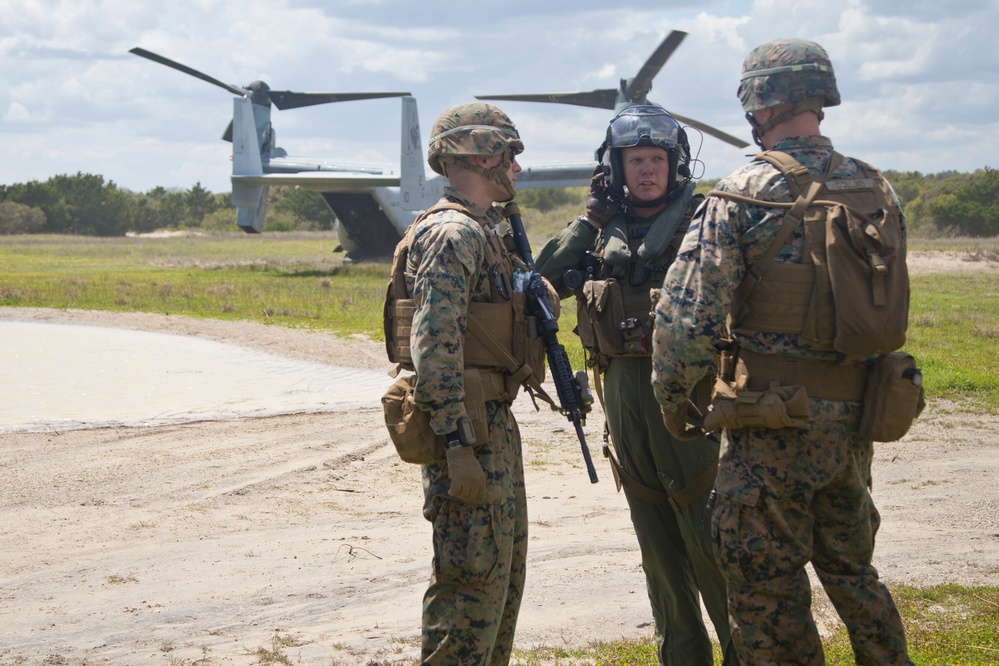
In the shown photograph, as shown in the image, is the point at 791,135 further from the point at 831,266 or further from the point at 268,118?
the point at 268,118

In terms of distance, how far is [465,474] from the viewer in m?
3.33

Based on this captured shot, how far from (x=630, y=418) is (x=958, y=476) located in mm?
4220

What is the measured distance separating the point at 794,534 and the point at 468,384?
47.0 inches

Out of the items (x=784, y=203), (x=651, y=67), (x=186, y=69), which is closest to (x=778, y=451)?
(x=784, y=203)

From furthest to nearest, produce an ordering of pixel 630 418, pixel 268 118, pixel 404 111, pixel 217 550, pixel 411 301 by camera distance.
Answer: pixel 268 118 < pixel 404 111 < pixel 217 550 < pixel 630 418 < pixel 411 301

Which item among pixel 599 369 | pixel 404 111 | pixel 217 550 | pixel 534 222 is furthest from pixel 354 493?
pixel 534 222

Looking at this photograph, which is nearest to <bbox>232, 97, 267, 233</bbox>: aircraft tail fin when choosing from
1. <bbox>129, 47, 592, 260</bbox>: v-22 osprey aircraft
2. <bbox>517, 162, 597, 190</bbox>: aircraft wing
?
<bbox>129, 47, 592, 260</bbox>: v-22 osprey aircraft

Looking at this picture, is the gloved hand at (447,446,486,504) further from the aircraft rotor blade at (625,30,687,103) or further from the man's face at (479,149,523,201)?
the aircraft rotor blade at (625,30,687,103)

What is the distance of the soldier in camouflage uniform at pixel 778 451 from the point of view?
3.15 meters

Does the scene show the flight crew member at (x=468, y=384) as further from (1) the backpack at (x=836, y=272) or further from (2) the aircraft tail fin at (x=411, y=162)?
(2) the aircraft tail fin at (x=411, y=162)

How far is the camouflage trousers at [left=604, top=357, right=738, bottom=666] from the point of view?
3795 millimetres

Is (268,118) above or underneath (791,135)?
above

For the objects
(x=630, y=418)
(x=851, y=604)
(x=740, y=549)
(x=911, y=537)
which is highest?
(x=630, y=418)

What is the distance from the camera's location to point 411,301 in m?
3.54
